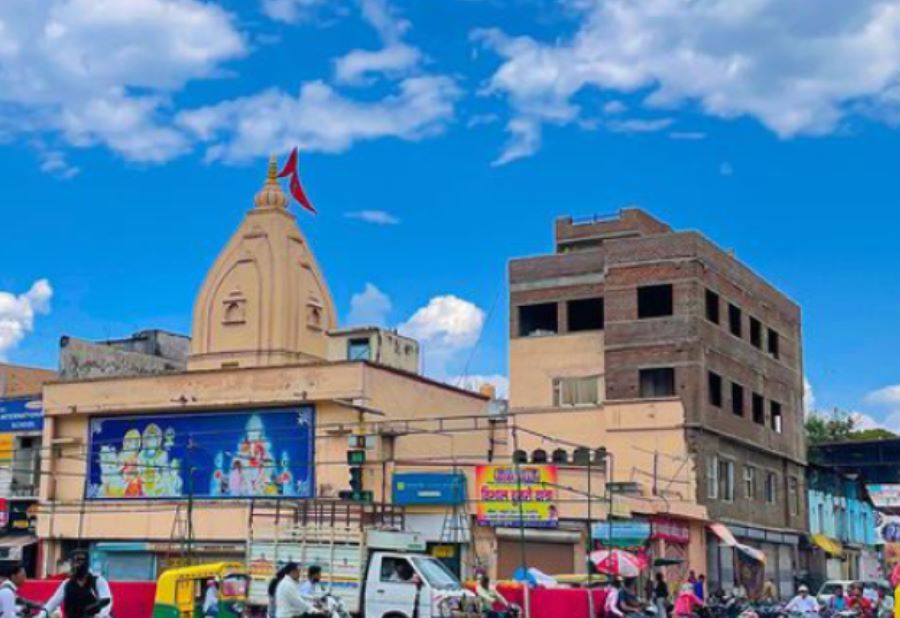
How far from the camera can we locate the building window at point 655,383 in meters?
46.3

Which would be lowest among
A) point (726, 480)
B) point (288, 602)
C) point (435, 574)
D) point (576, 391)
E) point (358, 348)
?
point (288, 602)

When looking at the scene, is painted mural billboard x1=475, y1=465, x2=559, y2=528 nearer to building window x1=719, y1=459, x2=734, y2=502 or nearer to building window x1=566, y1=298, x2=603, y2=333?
building window x1=719, y1=459, x2=734, y2=502

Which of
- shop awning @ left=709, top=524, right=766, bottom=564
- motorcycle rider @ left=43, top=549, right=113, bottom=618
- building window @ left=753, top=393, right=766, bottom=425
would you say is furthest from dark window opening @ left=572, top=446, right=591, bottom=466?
motorcycle rider @ left=43, top=549, right=113, bottom=618

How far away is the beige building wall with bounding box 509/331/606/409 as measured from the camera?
49.5 m

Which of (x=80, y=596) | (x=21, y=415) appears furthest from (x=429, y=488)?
(x=80, y=596)

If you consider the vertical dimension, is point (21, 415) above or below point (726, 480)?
above

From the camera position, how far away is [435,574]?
1042 inches

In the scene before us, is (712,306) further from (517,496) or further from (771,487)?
(517,496)

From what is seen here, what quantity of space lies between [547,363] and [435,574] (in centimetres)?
2474

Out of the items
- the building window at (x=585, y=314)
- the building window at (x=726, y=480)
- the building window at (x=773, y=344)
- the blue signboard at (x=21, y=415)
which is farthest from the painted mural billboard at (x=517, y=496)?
the building window at (x=773, y=344)

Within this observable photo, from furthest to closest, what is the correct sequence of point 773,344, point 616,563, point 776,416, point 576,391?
point 773,344
point 776,416
point 576,391
point 616,563

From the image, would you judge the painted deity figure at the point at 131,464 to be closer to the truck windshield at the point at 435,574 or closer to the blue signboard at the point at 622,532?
the blue signboard at the point at 622,532

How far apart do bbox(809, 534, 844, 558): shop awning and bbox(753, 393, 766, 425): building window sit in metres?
6.31

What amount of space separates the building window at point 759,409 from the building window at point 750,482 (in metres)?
2.49
